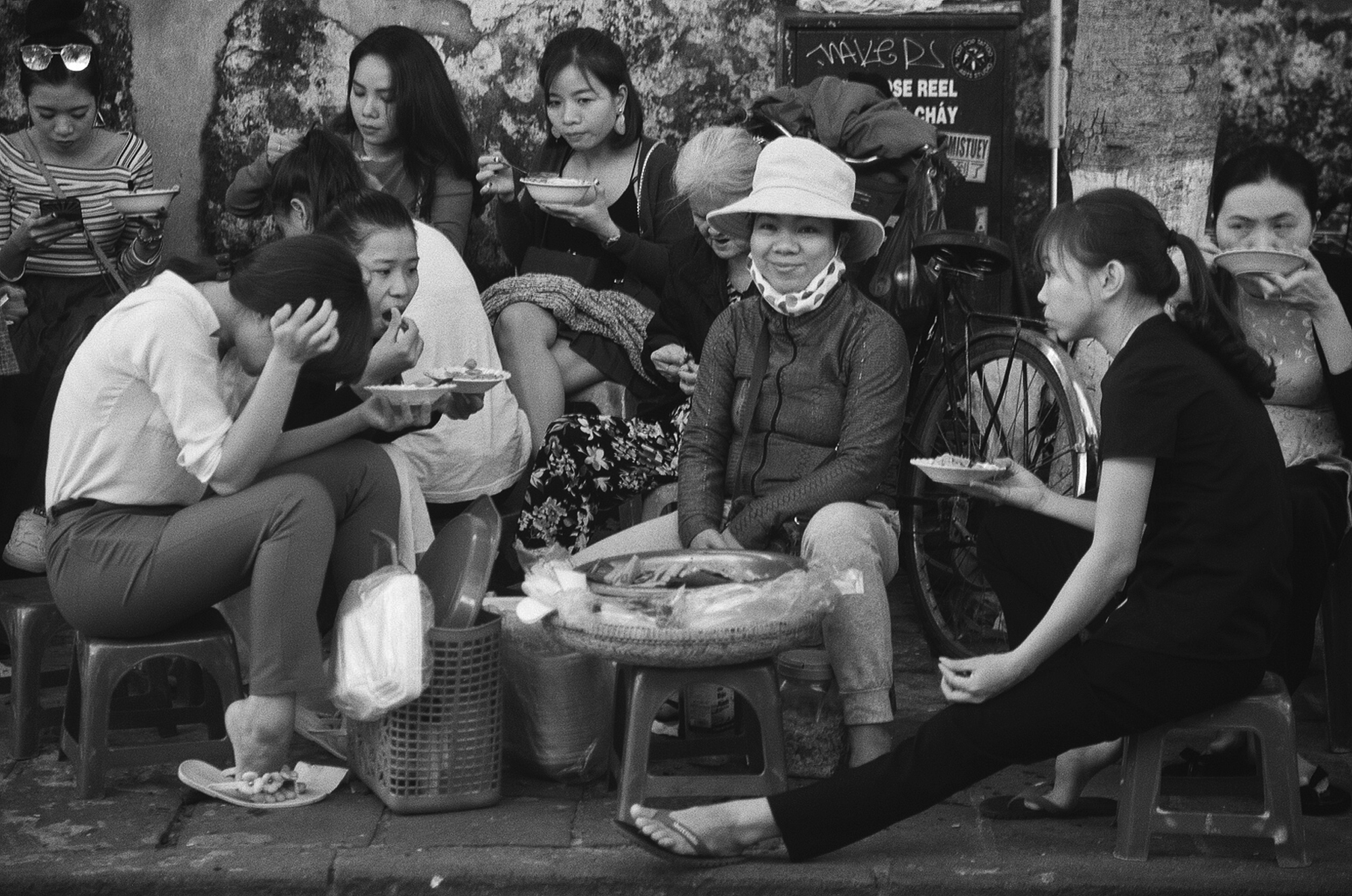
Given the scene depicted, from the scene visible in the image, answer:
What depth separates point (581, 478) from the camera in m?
4.52

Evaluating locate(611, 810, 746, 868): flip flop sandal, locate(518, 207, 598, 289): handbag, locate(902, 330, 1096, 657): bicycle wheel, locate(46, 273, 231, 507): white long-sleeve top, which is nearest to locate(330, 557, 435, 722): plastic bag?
locate(46, 273, 231, 507): white long-sleeve top

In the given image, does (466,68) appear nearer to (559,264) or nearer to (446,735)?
(559,264)

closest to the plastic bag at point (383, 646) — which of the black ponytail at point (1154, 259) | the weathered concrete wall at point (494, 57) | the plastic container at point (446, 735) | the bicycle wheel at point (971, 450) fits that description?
the plastic container at point (446, 735)

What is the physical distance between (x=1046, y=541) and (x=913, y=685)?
3.66 feet

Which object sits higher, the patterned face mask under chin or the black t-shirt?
the patterned face mask under chin

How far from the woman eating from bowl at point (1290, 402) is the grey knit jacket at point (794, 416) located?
0.40m

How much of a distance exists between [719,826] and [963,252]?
1806 millimetres

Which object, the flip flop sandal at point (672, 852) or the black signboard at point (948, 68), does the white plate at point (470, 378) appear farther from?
the black signboard at point (948, 68)

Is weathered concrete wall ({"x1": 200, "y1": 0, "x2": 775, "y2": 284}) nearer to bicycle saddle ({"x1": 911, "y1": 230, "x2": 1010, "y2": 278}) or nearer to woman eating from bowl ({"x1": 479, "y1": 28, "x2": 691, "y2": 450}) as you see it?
woman eating from bowl ({"x1": 479, "y1": 28, "x2": 691, "y2": 450})

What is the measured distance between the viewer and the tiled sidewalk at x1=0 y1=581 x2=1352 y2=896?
10.3 ft

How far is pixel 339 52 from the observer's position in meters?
5.94

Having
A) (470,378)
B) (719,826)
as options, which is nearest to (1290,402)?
(719,826)

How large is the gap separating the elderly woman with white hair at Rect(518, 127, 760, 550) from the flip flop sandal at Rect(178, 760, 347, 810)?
1.06 m

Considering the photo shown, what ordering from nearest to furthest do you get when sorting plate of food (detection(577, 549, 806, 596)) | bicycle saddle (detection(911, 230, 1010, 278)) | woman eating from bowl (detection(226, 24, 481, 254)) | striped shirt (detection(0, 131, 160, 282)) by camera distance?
plate of food (detection(577, 549, 806, 596)) → bicycle saddle (detection(911, 230, 1010, 278)) → woman eating from bowl (detection(226, 24, 481, 254)) → striped shirt (detection(0, 131, 160, 282))
